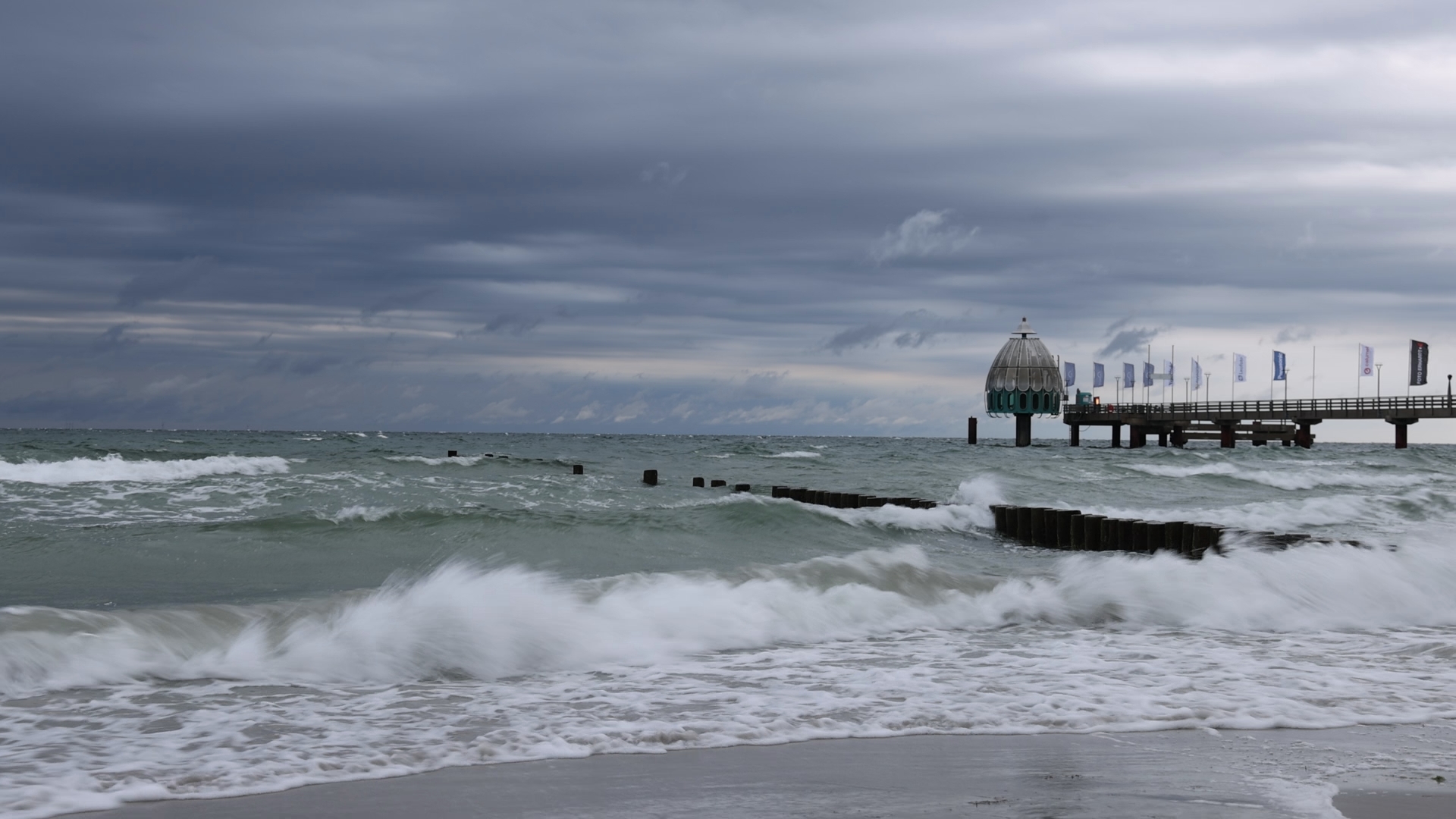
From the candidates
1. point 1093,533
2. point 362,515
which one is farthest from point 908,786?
point 362,515

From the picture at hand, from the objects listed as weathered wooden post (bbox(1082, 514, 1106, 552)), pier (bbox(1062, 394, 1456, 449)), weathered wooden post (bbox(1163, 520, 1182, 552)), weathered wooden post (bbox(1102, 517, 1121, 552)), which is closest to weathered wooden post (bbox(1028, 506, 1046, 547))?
weathered wooden post (bbox(1082, 514, 1106, 552))

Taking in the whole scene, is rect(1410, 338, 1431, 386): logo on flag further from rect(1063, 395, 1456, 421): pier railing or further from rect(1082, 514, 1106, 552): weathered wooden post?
rect(1082, 514, 1106, 552): weathered wooden post

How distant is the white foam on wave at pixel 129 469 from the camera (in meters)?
28.4

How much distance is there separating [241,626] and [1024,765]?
6.26 metres

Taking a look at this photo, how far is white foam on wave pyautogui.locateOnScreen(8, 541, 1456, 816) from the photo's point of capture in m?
5.73

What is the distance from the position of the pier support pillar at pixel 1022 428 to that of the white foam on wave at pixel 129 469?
59.3 m

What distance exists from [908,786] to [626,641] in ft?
14.5

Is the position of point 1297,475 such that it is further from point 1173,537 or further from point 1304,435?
point 1304,435

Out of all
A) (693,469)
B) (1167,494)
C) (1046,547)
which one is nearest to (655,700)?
(1046,547)

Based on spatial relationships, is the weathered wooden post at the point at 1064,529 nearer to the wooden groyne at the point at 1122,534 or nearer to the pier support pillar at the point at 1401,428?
the wooden groyne at the point at 1122,534

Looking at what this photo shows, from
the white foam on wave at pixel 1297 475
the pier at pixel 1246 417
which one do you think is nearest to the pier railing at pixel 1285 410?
the pier at pixel 1246 417

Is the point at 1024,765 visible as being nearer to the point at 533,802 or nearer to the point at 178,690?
the point at 533,802

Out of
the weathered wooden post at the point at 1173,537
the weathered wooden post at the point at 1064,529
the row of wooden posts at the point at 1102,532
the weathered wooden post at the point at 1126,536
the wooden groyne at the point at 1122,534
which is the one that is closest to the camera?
the wooden groyne at the point at 1122,534

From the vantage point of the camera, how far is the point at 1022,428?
275 ft
